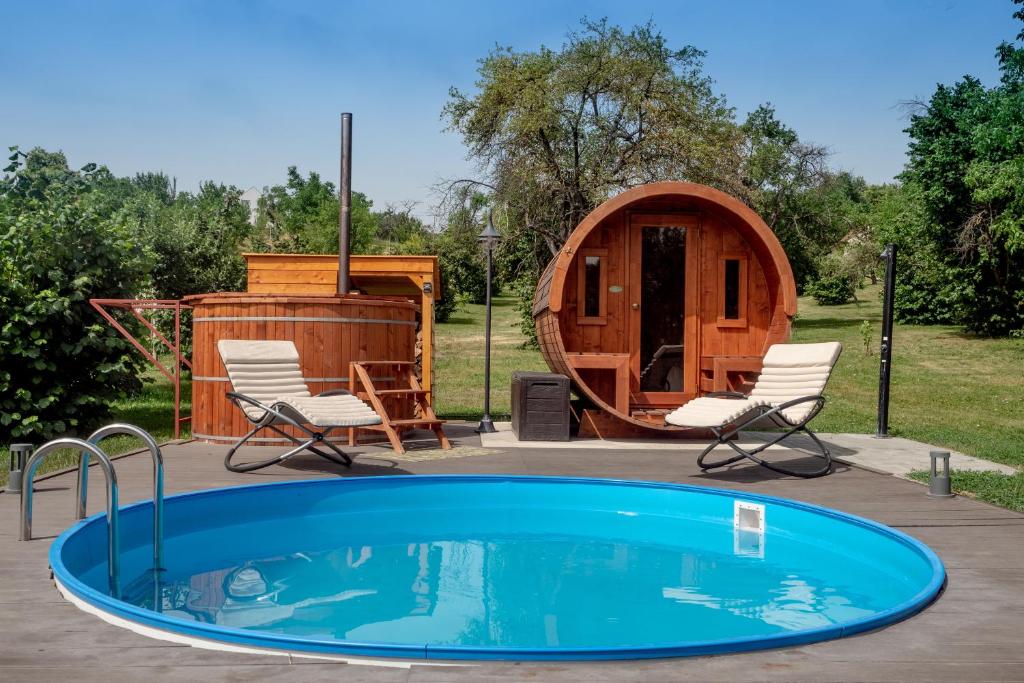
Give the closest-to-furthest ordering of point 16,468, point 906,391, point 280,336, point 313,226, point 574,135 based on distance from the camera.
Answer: point 16,468
point 280,336
point 906,391
point 574,135
point 313,226

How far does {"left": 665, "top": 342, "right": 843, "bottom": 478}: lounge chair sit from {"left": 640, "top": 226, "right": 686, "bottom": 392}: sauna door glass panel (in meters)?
1.78

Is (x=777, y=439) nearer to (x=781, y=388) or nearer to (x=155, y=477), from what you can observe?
(x=781, y=388)

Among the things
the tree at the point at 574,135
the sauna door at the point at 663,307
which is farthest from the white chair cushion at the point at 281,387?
the tree at the point at 574,135

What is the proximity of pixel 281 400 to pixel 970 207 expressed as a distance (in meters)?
19.5

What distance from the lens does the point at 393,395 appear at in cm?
945

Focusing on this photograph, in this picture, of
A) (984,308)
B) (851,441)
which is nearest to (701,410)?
(851,441)

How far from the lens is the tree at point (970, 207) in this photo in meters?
19.4

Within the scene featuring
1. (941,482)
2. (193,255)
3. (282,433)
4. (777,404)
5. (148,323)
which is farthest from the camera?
(193,255)

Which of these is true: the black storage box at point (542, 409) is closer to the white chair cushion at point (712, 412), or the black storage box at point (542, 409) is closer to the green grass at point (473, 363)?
→ the white chair cushion at point (712, 412)

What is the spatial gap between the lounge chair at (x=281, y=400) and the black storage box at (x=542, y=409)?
A: 6.58 ft

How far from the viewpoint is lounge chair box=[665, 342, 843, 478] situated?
730 cm

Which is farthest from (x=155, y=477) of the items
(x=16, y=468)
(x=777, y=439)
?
(x=777, y=439)

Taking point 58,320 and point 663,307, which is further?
point 663,307

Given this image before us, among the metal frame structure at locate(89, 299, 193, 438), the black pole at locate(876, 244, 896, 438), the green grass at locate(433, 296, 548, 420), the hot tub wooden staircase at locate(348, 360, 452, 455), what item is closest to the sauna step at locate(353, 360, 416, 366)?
the hot tub wooden staircase at locate(348, 360, 452, 455)
